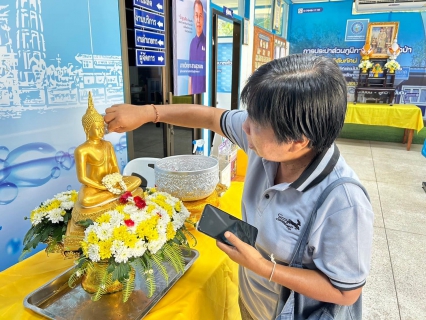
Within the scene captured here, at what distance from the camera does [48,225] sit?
0.84m

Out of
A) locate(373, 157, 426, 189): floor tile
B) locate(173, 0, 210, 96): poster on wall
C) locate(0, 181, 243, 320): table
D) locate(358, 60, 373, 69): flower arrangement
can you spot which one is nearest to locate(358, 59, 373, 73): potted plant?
locate(358, 60, 373, 69): flower arrangement

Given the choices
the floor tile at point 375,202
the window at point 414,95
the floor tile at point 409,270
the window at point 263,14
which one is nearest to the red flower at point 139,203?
the floor tile at point 409,270

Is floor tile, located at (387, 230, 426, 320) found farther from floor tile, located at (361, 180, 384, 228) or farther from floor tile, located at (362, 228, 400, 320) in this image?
floor tile, located at (361, 180, 384, 228)

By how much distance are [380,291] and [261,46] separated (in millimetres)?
4278

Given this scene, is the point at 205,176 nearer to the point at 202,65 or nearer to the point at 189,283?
the point at 189,283

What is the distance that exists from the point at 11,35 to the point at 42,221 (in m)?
0.83

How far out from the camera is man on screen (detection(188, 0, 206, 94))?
9.47 feet

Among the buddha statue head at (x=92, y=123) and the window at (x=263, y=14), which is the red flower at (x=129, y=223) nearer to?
the buddha statue head at (x=92, y=123)

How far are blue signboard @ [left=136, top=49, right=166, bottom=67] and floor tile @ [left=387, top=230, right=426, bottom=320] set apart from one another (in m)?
2.38

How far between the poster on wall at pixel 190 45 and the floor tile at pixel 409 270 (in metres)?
2.31

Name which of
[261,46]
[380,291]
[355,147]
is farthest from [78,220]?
[355,147]

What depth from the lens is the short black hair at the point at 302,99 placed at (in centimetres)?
59

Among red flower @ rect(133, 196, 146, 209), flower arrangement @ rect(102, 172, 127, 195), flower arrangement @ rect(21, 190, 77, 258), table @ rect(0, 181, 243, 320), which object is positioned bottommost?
table @ rect(0, 181, 243, 320)

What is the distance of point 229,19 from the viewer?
3.85 m
